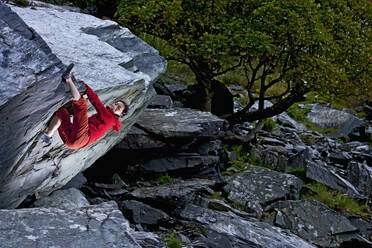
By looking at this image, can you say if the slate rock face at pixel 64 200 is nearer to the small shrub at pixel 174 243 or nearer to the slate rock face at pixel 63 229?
the slate rock face at pixel 63 229

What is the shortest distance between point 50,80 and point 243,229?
522cm

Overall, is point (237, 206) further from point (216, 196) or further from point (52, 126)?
point (52, 126)

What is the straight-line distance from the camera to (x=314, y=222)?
32.2 ft

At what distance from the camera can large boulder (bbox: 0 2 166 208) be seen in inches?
179

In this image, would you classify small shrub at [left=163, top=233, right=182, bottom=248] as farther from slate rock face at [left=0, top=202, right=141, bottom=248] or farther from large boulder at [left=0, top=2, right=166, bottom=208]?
large boulder at [left=0, top=2, right=166, bottom=208]

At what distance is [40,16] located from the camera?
8062mm

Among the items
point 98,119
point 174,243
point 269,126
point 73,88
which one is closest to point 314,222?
point 174,243

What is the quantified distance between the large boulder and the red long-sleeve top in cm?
41

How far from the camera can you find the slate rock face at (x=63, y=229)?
4.26 metres

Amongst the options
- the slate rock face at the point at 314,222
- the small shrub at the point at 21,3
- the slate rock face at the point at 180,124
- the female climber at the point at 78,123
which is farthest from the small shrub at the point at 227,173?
the small shrub at the point at 21,3

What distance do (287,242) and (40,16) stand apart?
25.2ft

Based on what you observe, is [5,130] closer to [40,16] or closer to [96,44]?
[96,44]

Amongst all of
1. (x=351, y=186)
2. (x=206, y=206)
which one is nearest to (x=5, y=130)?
(x=206, y=206)

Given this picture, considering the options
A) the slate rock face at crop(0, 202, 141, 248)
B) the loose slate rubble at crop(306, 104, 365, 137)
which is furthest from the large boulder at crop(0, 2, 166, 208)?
the loose slate rubble at crop(306, 104, 365, 137)
